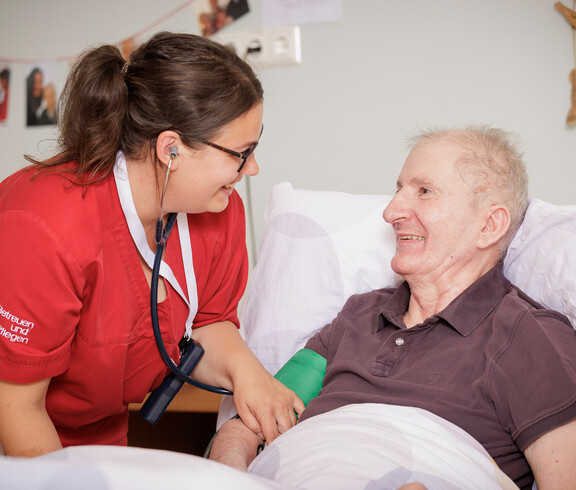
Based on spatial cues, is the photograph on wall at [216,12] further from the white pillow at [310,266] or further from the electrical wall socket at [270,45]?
the white pillow at [310,266]

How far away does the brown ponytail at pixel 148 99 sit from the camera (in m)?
1.06

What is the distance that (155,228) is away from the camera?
1.22 meters

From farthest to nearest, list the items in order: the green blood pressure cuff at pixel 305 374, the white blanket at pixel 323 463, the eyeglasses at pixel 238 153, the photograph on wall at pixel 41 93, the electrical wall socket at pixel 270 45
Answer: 1. the photograph on wall at pixel 41 93
2. the electrical wall socket at pixel 270 45
3. the green blood pressure cuff at pixel 305 374
4. the eyeglasses at pixel 238 153
5. the white blanket at pixel 323 463

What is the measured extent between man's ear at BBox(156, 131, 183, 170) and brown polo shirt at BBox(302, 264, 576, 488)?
547 millimetres

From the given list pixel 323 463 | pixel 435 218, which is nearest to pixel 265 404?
pixel 323 463

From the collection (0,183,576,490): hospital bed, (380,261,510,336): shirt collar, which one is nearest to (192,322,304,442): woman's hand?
(0,183,576,490): hospital bed

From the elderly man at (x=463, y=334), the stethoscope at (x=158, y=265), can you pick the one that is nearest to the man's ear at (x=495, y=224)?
the elderly man at (x=463, y=334)

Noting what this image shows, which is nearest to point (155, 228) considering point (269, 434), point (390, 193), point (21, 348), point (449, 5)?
point (21, 348)

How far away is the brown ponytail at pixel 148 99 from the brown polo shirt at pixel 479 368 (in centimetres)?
56

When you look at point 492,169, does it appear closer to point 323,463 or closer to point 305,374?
point 305,374

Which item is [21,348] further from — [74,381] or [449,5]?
[449,5]

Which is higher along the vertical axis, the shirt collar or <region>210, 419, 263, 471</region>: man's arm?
the shirt collar

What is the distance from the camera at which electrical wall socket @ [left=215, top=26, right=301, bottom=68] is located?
191 cm

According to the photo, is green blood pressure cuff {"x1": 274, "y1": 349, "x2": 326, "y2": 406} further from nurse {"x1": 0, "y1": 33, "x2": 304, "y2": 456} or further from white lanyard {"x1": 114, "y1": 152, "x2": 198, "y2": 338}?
white lanyard {"x1": 114, "y1": 152, "x2": 198, "y2": 338}
